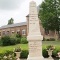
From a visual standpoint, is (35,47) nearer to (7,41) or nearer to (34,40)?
(34,40)

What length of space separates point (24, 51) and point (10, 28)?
161 feet

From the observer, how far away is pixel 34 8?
703 inches

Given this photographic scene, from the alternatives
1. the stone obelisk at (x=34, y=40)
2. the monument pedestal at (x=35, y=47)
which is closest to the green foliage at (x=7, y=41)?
the stone obelisk at (x=34, y=40)

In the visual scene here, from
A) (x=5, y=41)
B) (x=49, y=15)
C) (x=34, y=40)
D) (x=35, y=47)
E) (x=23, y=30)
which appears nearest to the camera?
(x=35, y=47)

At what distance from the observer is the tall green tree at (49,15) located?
60156 millimetres

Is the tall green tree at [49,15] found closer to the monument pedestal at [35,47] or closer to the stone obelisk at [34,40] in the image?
the stone obelisk at [34,40]

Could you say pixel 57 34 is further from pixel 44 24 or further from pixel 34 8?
pixel 34 8

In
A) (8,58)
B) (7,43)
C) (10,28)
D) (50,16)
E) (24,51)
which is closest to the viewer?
(8,58)

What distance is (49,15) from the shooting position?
59.6 metres

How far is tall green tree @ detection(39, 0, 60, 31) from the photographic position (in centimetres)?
6016

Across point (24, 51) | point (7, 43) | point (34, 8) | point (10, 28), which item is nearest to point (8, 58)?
point (34, 8)

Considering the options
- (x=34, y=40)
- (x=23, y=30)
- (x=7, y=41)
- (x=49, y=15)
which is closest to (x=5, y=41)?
(x=7, y=41)

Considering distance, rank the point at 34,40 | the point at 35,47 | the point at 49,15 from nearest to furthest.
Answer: the point at 35,47
the point at 34,40
the point at 49,15

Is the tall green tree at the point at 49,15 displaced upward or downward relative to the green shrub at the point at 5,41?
upward
